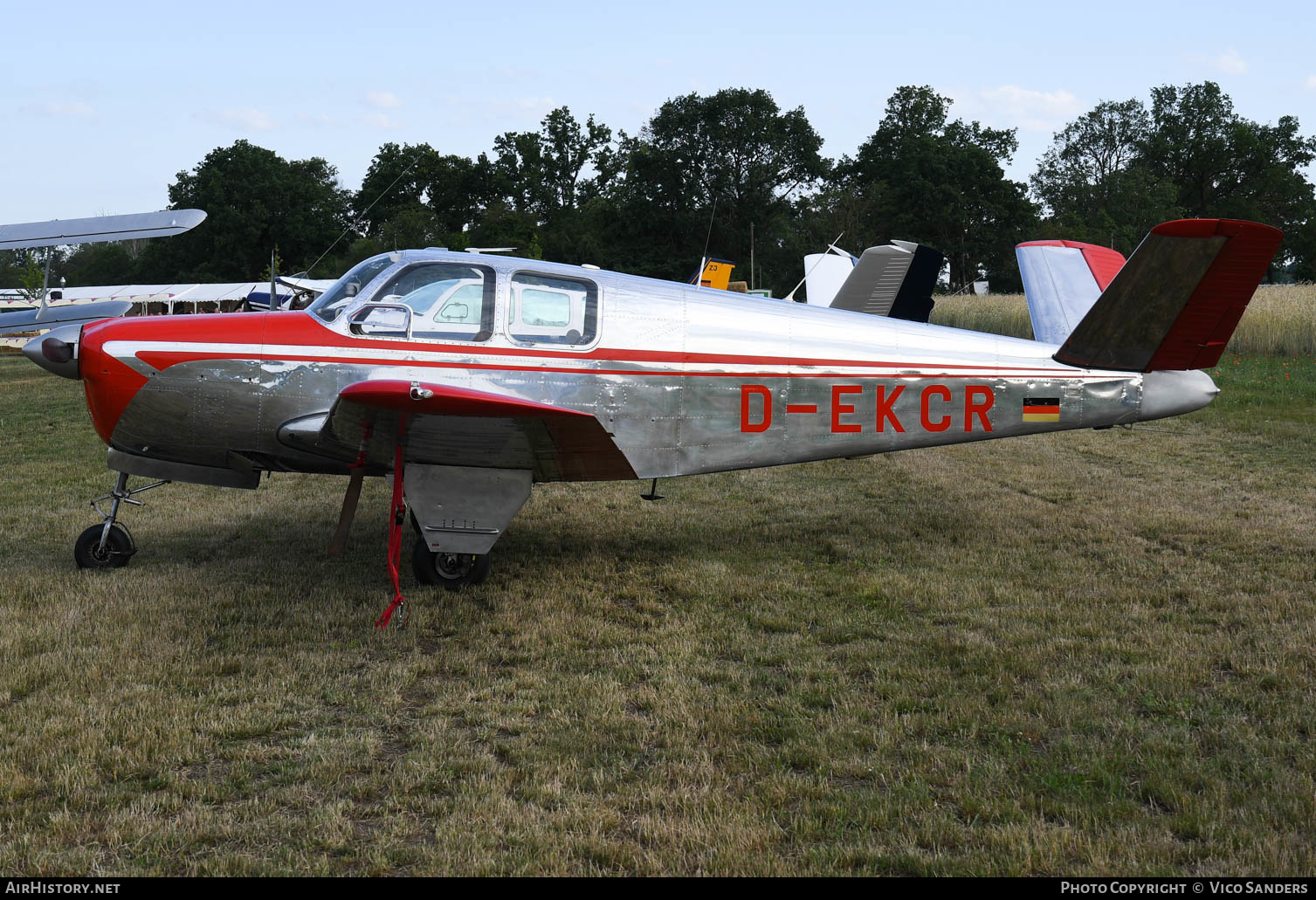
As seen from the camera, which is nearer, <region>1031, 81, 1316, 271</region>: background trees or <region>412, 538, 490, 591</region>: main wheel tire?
<region>412, 538, 490, 591</region>: main wheel tire

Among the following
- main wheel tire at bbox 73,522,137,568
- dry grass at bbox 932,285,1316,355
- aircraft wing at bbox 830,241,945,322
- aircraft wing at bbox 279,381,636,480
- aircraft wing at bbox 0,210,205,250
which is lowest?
main wheel tire at bbox 73,522,137,568

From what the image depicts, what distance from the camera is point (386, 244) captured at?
1265 inches

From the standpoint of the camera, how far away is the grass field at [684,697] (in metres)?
2.93

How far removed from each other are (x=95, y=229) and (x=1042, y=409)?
14298mm

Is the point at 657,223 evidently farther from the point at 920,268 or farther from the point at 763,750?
the point at 763,750

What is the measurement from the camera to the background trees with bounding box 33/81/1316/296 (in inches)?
2411

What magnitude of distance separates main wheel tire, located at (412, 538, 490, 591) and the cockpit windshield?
5.23 ft

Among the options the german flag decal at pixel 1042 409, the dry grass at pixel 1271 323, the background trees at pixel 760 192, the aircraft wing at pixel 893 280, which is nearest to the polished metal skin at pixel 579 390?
the german flag decal at pixel 1042 409

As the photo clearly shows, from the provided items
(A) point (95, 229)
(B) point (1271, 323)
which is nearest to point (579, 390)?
(A) point (95, 229)

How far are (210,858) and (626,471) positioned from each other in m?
3.69

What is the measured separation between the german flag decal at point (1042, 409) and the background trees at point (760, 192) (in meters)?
49.4

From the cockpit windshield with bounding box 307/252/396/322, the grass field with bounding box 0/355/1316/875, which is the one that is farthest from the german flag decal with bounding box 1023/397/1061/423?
the cockpit windshield with bounding box 307/252/396/322

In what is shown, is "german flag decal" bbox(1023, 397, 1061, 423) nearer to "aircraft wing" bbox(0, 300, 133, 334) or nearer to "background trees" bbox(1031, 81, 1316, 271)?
"aircraft wing" bbox(0, 300, 133, 334)

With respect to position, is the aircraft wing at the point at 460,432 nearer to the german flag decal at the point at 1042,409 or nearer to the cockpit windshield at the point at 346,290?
the cockpit windshield at the point at 346,290
